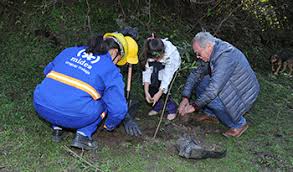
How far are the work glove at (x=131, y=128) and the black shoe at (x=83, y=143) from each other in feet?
1.51

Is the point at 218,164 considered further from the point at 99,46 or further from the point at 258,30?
the point at 258,30

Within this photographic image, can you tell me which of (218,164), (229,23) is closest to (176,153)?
(218,164)

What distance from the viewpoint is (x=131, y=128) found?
4.49 meters

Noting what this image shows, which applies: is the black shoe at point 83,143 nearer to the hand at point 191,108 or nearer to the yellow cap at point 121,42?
the yellow cap at point 121,42

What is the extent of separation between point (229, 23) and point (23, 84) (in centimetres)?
Result: 354

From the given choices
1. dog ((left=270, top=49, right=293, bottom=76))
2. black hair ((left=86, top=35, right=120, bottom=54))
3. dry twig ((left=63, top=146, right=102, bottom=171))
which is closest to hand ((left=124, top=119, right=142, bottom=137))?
dry twig ((left=63, top=146, right=102, bottom=171))

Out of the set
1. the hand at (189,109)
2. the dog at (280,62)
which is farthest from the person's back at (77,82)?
the dog at (280,62)

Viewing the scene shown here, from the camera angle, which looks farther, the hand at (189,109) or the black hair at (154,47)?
the hand at (189,109)

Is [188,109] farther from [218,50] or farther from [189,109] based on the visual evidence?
[218,50]

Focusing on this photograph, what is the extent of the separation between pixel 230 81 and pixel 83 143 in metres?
1.66

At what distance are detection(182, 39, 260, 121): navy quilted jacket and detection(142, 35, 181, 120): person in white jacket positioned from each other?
0.40 metres

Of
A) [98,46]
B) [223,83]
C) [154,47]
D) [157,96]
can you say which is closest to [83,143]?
[98,46]

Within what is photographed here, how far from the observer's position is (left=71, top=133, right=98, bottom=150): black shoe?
156 inches

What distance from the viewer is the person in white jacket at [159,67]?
4.30 meters
